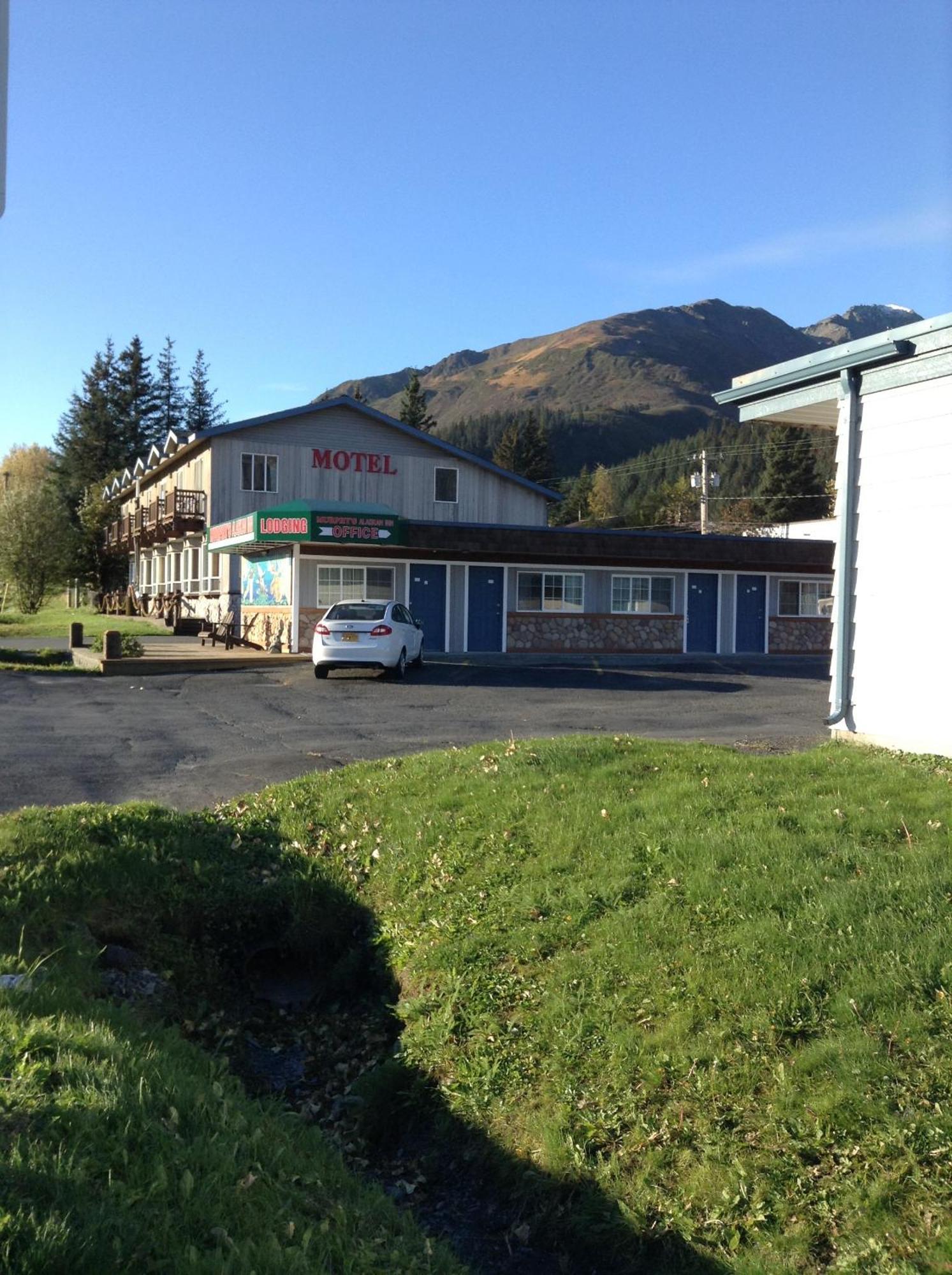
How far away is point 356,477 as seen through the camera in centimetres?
3844

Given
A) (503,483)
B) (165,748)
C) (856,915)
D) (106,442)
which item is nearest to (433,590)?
(503,483)

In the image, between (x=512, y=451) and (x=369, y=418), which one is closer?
(x=369, y=418)

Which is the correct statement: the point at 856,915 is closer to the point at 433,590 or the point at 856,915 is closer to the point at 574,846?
the point at 574,846

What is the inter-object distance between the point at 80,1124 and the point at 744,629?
31066mm

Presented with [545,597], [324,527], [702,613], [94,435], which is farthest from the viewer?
[94,435]

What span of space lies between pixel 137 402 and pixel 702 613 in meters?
61.5

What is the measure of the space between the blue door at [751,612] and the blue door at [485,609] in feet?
25.3

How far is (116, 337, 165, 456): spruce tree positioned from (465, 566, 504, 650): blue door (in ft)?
187

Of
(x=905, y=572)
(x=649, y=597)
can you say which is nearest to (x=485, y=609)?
(x=649, y=597)

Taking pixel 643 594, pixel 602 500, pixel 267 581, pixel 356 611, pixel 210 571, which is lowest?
pixel 356 611

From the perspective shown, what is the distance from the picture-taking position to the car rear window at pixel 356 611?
22.2 meters

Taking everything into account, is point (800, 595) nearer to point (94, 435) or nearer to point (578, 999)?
point (578, 999)

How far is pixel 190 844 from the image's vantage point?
7230mm

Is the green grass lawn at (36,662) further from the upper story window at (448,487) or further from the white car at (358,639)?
the upper story window at (448,487)
